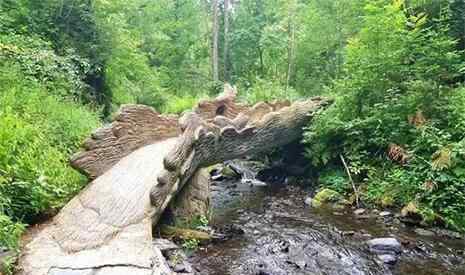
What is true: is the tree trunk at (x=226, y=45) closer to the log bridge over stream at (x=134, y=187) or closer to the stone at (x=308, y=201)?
the log bridge over stream at (x=134, y=187)

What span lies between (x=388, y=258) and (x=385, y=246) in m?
0.34

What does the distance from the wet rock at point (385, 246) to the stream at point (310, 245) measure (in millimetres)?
77

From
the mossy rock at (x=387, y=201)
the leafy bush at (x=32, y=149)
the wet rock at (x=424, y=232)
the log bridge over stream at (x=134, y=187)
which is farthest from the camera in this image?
the mossy rock at (x=387, y=201)


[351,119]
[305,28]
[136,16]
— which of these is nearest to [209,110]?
[351,119]

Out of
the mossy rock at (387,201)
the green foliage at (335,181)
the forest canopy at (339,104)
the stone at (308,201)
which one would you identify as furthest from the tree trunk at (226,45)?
the mossy rock at (387,201)

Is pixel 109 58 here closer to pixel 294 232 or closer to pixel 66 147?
pixel 66 147

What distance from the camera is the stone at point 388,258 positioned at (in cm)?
522

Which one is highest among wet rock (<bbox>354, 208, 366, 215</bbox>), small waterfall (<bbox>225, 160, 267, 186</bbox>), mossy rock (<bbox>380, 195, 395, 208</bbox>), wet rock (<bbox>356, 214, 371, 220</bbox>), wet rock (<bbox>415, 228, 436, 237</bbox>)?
wet rock (<bbox>415, 228, 436, 237</bbox>)

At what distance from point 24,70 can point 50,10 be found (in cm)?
366

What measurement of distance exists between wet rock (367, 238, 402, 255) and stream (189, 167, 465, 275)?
0.08 m

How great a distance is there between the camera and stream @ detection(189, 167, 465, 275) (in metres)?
5.05

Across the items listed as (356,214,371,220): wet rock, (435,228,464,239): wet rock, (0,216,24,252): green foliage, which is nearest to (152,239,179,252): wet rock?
(0,216,24,252): green foliage

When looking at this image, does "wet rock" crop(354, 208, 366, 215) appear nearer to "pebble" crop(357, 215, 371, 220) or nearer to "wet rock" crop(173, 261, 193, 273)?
"pebble" crop(357, 215, 371, 220)

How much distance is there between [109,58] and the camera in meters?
12.5
